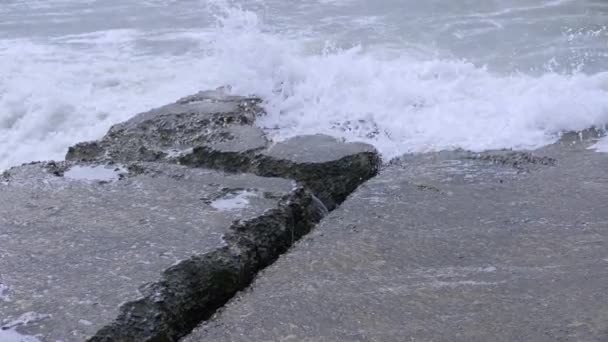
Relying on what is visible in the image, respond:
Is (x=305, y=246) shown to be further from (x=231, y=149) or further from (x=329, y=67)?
(x=329, y=67)

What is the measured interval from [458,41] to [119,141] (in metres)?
4.64

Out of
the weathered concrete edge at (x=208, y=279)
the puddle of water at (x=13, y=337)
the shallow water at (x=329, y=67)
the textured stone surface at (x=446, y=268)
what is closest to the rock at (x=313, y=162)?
the textured stone surface at (x=446, y=268)

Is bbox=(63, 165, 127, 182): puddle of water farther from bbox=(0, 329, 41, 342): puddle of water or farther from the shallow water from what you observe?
the shallow water

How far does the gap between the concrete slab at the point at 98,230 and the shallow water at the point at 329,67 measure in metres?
1.42

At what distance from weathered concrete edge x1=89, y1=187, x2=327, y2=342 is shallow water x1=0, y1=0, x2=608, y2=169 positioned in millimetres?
1484

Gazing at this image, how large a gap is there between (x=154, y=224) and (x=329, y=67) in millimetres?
3201

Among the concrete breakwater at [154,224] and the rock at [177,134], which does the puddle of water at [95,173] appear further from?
the rock at [177,134]

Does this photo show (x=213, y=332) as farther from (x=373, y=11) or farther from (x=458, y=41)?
(x=373, y=11)

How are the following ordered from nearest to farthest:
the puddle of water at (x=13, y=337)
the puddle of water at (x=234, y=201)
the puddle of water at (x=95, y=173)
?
the puddle of water at (x=13, y=337) < the puddle of water at (x=234, y=201) < the puddle of water at (x=95, y=173)

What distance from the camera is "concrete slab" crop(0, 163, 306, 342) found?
227 centimetres

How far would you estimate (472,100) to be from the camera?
202 inches

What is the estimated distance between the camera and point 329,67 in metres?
5.74

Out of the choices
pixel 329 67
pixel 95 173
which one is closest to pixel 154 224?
pixel 95 173

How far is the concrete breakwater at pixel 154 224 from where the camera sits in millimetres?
2285
